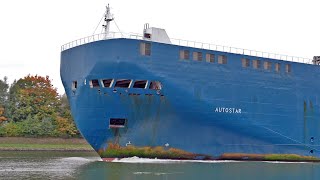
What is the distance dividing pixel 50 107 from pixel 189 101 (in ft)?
114

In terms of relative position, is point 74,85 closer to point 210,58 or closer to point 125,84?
point 125,84

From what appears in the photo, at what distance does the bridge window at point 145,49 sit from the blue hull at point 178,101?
251mm

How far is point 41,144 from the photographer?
62.6 metres

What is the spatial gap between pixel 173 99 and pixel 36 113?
34.8 metres

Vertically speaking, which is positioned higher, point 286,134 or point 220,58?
point 220,58

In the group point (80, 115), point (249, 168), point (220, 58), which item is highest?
point (220, 58)

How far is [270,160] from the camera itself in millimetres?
42938

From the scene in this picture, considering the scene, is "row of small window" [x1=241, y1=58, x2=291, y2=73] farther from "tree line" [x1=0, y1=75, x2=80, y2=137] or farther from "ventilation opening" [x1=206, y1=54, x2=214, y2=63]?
"tree line" [x1=0, y1=75, x2=80, y2=137]

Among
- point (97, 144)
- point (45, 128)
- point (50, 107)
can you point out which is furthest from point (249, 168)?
point (50, 107)

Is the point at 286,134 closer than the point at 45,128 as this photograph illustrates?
Yes

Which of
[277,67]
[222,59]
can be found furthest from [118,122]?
[277,67]

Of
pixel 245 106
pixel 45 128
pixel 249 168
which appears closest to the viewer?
pixel 249 168

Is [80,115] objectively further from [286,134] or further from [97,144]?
[286,134]

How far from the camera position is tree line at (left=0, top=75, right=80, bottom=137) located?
6316 cm
